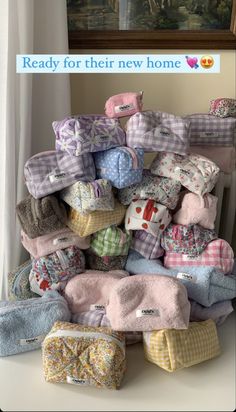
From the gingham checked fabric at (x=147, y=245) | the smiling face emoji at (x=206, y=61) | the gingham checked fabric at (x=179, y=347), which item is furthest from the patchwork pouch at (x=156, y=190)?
the smiling face emoji at (x=206, y=61)

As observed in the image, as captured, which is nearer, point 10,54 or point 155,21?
point 10,54

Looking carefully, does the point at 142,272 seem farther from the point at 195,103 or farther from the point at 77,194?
the point at 195,103

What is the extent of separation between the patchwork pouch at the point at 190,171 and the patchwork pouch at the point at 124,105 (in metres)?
0.15

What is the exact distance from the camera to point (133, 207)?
1.18 meters

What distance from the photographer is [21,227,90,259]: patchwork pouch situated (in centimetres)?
118

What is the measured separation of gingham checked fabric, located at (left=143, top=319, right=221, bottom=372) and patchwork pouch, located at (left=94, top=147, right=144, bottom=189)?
40cm

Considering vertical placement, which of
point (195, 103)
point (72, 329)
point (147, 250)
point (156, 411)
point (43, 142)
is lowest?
point (156, 411)

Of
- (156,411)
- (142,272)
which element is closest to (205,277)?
(142,272)

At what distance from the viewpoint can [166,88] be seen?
4.59 feet

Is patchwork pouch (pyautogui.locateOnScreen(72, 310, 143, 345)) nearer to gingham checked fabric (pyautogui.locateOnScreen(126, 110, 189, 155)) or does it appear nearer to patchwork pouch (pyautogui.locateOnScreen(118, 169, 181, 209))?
patchwork pouch (pyautogui.locateOnScreen(118, 169, 181, 209))

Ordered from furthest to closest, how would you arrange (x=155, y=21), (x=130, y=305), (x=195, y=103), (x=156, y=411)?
(x=195, y=103) < (x=155, y=21) < (x=130, y=305) < (x=156, y=411)

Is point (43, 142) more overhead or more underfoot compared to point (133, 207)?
more overhead

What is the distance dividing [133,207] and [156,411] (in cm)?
53

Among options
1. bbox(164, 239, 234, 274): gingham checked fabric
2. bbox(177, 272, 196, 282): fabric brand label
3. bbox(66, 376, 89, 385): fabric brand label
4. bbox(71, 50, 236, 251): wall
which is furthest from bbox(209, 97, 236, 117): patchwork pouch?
bbox(66, 376, 89, 385): fabric brand label
